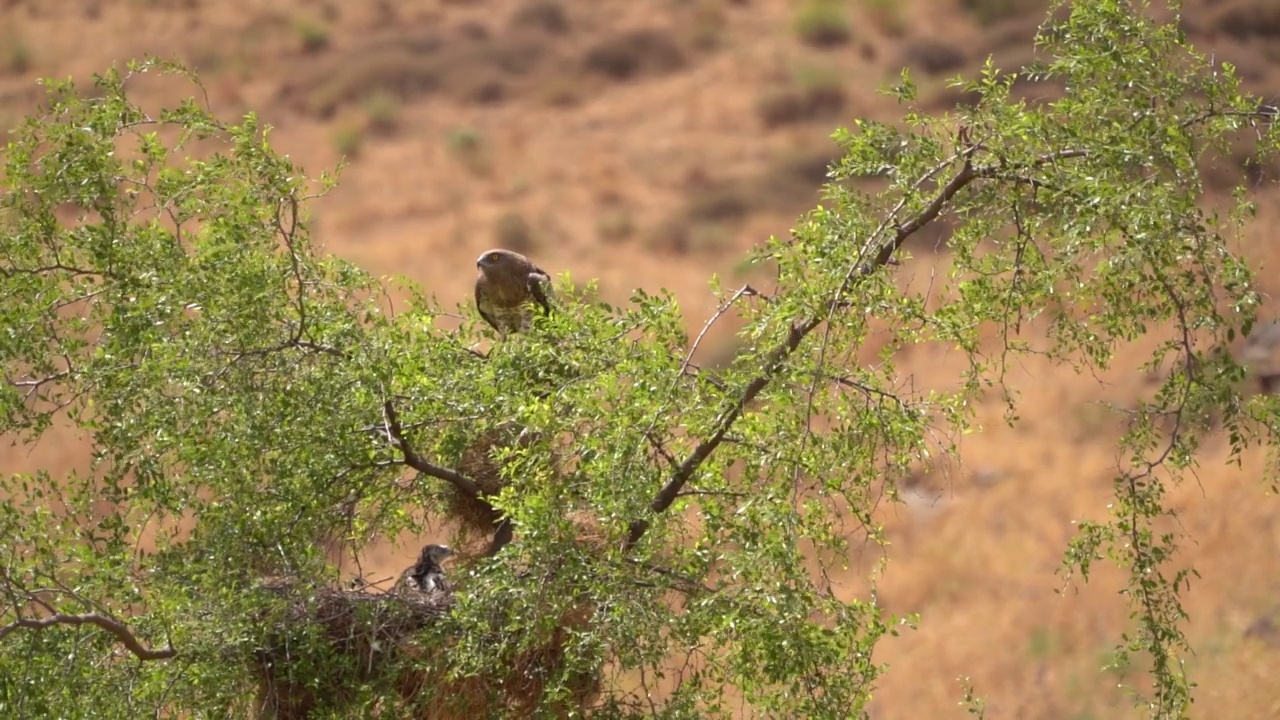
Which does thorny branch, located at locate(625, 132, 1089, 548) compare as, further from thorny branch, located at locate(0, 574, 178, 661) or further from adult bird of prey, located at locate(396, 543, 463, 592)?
thorny branch, located at locate(0, 574, 178, 661)

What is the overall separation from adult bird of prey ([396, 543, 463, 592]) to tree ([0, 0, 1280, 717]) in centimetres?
24

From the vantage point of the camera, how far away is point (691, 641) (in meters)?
5.67

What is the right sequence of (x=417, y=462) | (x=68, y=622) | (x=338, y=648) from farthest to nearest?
(x=417, y=462), (x=338, y=648), (x=68, y=622)

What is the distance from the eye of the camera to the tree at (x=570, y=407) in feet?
17.6

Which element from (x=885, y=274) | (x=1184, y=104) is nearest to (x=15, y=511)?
(x=885, y=274)

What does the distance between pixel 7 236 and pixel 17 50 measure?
3710 cm

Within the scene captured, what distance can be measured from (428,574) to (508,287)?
1.56 m

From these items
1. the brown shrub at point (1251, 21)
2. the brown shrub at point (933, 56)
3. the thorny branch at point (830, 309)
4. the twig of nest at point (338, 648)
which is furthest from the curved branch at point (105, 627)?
the brown shrub at point (933, 56)

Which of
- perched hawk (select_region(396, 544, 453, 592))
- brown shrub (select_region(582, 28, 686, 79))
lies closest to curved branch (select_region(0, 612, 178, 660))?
perched hawk (select_region(396, 544, 453, 592))

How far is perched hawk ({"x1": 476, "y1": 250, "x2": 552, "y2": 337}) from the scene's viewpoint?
7.57 meters

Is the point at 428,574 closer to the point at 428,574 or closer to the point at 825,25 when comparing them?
the point at 428,574

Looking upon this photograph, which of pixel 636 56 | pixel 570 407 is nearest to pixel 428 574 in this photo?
pixel 570 407

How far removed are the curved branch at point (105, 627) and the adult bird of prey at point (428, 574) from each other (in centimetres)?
104

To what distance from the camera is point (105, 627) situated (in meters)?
5.35
